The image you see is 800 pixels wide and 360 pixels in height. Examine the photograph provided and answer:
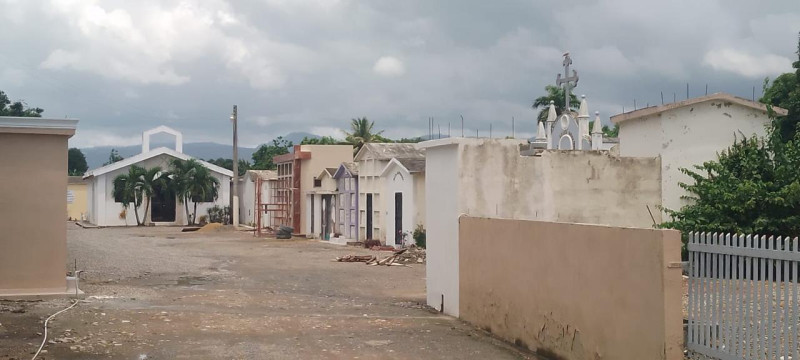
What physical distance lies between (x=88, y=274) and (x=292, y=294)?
255 inches

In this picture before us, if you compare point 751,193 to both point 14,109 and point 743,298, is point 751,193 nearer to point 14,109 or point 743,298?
point 743,298

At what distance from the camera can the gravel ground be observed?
10.7 meters

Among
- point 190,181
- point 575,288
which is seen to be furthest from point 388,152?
point 575,288

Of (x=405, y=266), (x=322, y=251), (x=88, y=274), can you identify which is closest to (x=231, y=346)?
(x=88, y=274)

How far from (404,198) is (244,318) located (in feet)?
63.4

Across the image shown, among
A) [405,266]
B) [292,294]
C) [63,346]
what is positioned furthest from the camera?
[405,266]

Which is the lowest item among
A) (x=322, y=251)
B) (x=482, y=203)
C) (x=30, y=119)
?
(x=322, y=251)

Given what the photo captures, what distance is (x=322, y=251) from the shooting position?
107 ft

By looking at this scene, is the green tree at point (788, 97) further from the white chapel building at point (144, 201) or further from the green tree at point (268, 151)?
the green tree at point (268, 151)

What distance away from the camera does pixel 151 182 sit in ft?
185

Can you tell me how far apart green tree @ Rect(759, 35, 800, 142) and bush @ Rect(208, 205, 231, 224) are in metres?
38.3

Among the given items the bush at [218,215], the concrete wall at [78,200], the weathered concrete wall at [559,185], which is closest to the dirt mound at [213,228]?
the bush at [218,215]

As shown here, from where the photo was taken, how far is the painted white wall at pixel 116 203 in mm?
56625

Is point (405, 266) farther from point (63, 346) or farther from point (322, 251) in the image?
point (63, 346)
